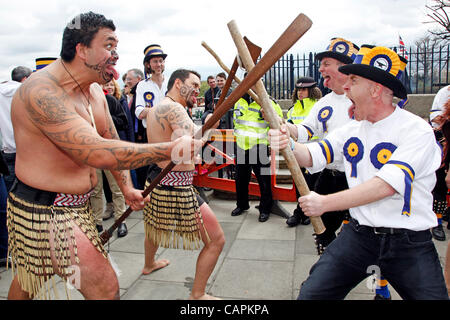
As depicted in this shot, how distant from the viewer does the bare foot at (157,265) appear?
343 cm

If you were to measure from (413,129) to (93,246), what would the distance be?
74.8 inches

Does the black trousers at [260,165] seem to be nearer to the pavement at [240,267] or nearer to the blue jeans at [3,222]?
the pavement at [240,267]

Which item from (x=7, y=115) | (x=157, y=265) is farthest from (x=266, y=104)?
(x=7, y=115)

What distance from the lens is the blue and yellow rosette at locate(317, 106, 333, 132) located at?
3.22m

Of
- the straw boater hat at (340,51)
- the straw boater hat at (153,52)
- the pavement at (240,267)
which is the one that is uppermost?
the straw boater hat at (153,52)

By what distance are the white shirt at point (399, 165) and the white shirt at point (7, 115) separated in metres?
3.76

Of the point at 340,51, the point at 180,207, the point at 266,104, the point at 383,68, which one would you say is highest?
the point at 340,51

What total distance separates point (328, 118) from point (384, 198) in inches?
59.1

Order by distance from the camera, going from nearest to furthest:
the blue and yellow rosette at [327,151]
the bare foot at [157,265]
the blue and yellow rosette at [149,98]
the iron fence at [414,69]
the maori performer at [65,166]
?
the maori performer at [65,166], the blue and yellow rosette at [327,151], the bare foot at [157,265], the blue and yellow rosette at [149,98], the iron fence at [414,69]

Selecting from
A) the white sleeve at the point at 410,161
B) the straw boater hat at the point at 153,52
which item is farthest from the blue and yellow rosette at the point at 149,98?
the white sleeve at the point at 410,161

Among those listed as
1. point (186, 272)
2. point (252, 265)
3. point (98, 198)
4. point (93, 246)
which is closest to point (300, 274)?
point (252, 265)

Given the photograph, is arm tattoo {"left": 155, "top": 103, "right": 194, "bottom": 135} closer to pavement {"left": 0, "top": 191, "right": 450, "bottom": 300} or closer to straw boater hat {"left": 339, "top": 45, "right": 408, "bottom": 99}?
straw boater hat {"left": 339, "top": 45, "right": 408, "bottom": 99}

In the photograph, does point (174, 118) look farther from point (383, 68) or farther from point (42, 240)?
point (383, 68)

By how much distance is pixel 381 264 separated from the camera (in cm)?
196
